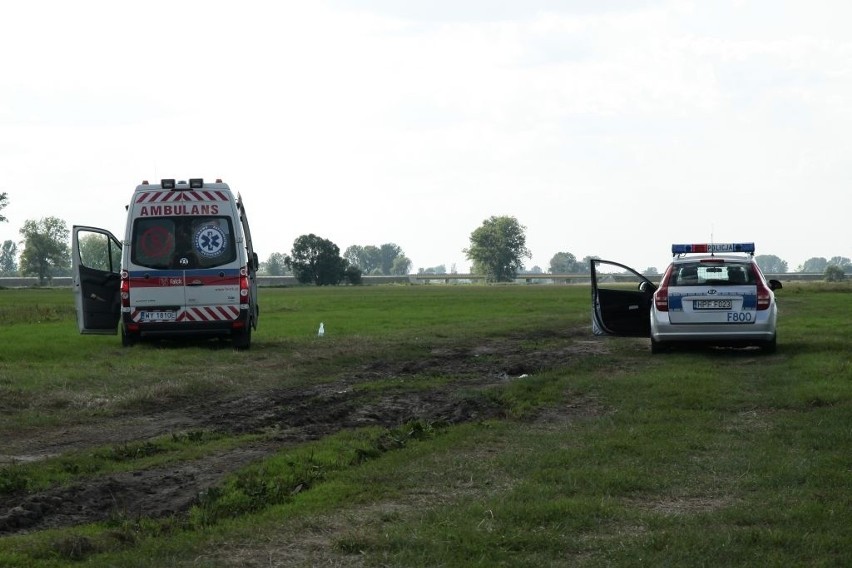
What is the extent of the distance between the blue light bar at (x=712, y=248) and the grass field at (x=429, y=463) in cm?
213

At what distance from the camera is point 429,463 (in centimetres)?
887

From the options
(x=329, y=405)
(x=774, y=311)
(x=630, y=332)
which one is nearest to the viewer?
(x=329, y=405)

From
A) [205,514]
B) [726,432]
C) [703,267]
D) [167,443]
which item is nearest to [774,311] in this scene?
[703,267]

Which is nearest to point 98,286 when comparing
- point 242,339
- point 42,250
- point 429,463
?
point 242,339

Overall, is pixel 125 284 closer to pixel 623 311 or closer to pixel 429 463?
pixel 623 311

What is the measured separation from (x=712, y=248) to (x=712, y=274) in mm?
1222

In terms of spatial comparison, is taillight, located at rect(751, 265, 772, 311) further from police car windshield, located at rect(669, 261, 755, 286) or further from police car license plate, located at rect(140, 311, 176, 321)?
police car license plate, located at rect(140, 311, 176, 321)

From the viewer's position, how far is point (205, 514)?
698 centimetres

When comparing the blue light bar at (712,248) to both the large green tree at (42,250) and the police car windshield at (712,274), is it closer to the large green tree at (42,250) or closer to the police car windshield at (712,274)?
the police car windshield at (712,274)

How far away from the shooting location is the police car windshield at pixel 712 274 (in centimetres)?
1850

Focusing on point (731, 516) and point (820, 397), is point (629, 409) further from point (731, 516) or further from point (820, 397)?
point (731, 516)

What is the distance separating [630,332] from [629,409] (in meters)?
8.74

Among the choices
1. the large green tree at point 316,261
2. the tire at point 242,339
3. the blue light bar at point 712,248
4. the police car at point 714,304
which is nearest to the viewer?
A: the police car at point 714,304

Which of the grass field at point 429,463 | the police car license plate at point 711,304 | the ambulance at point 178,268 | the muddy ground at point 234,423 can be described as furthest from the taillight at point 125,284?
the police car license plate at point 711,304
